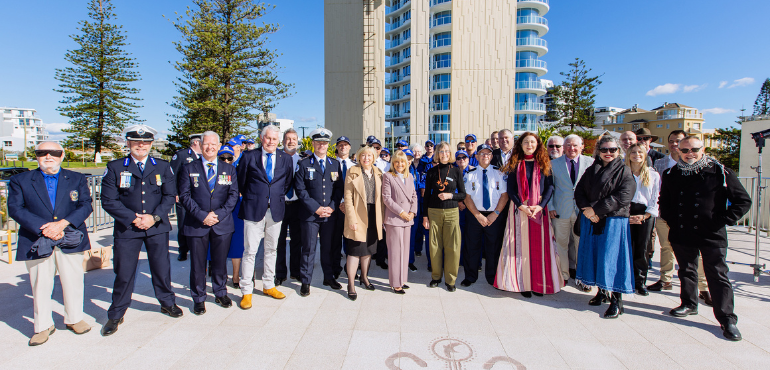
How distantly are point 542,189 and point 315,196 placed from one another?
8.08ft

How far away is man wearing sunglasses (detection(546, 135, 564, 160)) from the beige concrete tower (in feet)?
51.6

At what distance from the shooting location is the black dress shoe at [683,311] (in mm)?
3250

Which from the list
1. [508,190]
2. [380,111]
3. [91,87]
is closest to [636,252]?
[508,190]

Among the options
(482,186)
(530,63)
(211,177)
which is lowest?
(482,186)

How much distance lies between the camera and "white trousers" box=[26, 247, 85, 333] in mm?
2699

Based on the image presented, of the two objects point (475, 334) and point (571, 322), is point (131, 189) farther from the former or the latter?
point (571, 322)

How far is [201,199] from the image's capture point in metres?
3.25

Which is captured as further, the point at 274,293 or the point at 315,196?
the point at 315,196

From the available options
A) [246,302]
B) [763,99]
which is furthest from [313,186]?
[763,99]

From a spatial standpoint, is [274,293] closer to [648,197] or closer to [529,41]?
[648,197]

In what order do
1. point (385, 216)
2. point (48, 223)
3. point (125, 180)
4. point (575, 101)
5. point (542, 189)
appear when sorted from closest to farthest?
point (48, 223)
point (125, 180)
point (542, 189)
point (385, 216)
point (575, 101)

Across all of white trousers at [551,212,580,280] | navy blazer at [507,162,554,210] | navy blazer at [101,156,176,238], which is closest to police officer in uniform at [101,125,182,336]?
navy blazer at [101,156,176,238]

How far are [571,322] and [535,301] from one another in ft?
1.69

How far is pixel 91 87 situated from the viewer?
24.6 m
